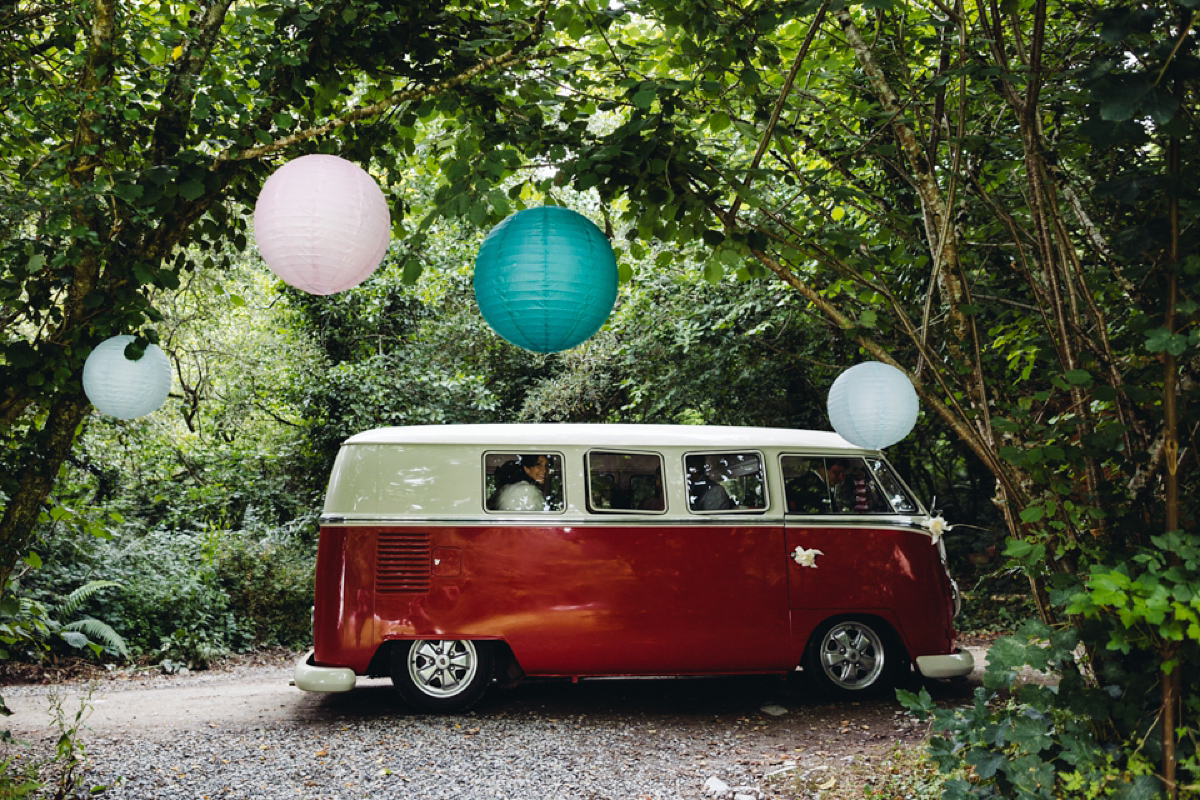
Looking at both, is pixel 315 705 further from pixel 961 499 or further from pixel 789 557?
pixel 961 499

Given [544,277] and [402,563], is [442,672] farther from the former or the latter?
[544,277]

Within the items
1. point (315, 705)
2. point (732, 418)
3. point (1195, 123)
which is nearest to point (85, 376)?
point (315, 705)

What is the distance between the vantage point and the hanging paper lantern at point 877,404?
4.41 meters

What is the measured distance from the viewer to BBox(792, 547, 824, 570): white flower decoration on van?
21.2 ft

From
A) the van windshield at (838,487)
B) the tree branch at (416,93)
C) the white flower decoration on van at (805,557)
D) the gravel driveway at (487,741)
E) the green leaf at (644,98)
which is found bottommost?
the gravel driveway at (487,741)

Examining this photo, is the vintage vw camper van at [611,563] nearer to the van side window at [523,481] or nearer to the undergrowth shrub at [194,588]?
the van side window at [523,481]

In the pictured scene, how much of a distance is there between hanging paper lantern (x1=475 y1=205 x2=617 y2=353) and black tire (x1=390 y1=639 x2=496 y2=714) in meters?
3.58

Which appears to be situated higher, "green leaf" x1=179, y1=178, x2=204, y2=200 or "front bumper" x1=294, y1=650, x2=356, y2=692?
"green leaf" x1=179, y1=178, x2=204, y2=200

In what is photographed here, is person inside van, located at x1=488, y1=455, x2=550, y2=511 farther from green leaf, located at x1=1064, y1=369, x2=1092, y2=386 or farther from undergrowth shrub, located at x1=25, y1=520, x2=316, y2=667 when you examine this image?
undergrowth shrub, located at x1=25, y1=520, x2=316, y2=667

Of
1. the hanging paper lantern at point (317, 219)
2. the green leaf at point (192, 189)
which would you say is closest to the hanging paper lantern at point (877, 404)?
the hanging paper lantern at point (317, 219)

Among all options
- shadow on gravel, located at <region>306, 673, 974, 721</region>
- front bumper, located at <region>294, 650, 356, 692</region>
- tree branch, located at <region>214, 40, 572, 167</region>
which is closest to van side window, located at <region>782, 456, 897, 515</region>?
shadow on gravel, located at <region>306, 673, 974, 721</region>

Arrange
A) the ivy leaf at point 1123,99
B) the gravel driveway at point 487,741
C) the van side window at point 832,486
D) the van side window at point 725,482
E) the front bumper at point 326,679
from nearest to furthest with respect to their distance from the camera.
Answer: the ivy leaf at point 1123,99
the gravel driveway at point 487,741
the front bumper at point 326,679
the van side window at point 725,482
the van side window at point 832,486

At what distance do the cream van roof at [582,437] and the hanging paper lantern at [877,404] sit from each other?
6.96 feet

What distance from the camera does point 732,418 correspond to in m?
11.5
